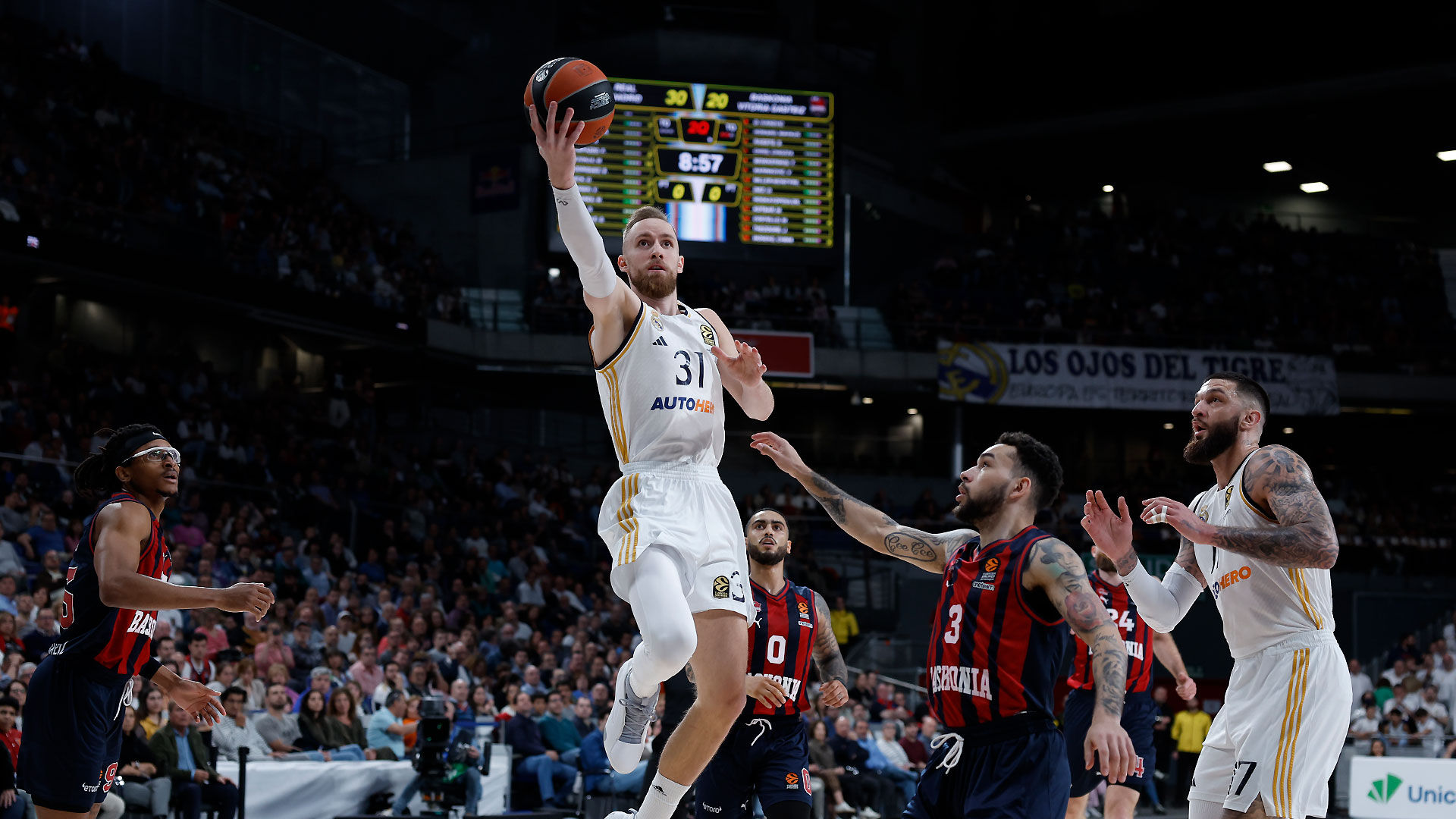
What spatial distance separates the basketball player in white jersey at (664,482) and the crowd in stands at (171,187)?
17.3 metres

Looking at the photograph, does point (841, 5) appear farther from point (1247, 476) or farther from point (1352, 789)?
point (1247, 476)

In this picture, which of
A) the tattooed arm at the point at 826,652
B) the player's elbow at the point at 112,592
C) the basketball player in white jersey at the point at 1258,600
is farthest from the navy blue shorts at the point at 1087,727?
the player's elbow at the point at 112,592

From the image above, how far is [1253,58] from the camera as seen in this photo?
34.0 m

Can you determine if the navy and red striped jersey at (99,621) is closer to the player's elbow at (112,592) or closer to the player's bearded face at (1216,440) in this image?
the player's elbow at (112,592)

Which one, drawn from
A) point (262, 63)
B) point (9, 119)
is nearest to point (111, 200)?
point (9, 119)

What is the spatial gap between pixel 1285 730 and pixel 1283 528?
95 centimetres

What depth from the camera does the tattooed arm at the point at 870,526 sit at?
20.5 ft

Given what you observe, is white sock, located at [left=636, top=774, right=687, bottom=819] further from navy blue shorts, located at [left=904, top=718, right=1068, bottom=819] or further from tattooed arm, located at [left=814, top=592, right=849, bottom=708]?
tattooed arm, located at [left=814, top=592, right=849, bottom=708]

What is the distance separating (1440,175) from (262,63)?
31639 mm

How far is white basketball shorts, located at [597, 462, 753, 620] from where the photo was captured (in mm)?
5918

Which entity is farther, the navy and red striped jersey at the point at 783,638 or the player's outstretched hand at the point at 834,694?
the navy and red striped jersey at the point at 783,638

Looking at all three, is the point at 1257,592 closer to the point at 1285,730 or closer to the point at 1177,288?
the point at 1285,730

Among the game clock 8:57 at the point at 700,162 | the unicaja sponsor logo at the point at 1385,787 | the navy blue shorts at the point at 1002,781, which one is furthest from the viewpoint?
the game clock 8:57 at the point at 700,162

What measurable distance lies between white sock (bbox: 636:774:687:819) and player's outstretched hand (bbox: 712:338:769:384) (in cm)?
183
